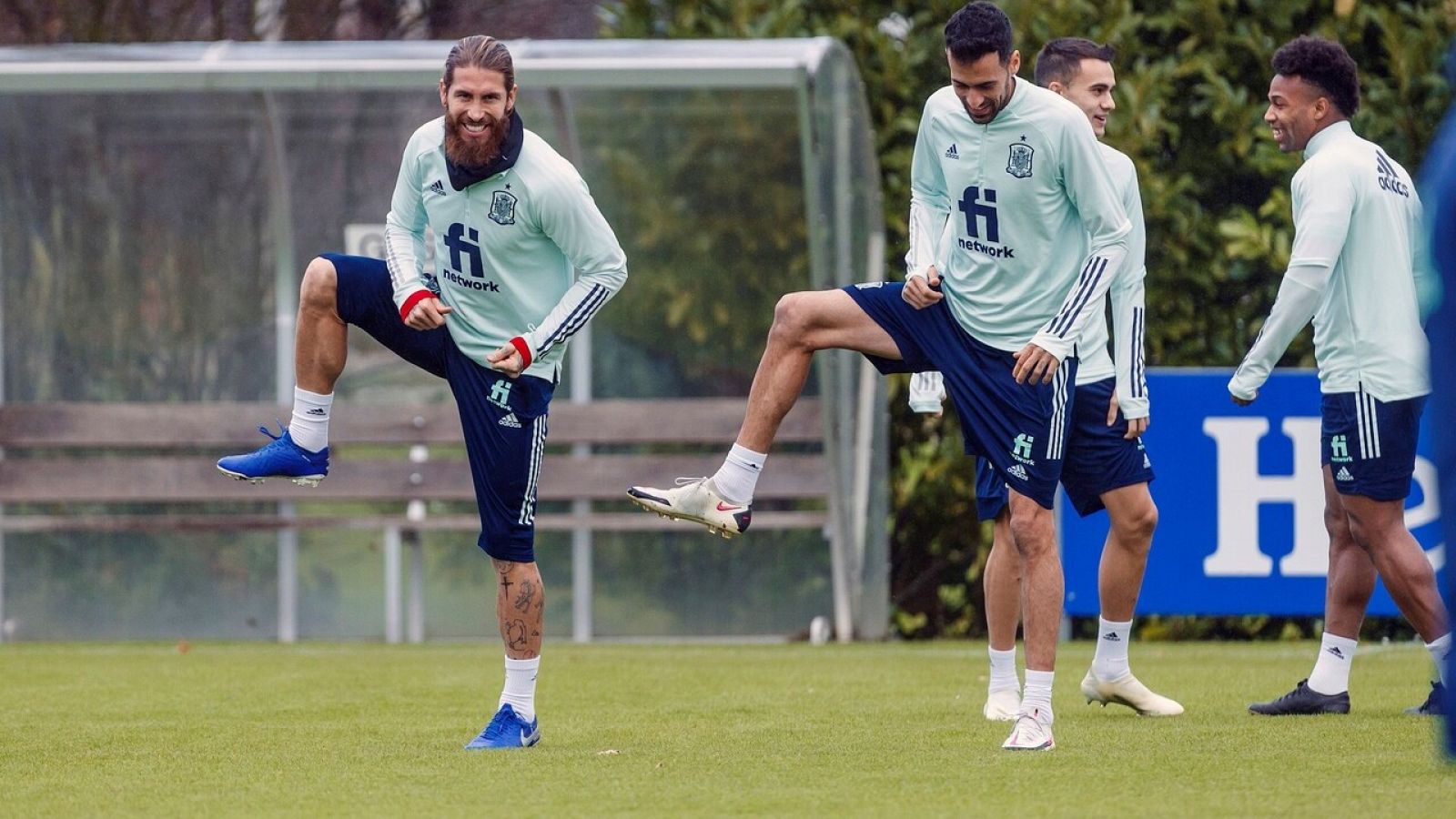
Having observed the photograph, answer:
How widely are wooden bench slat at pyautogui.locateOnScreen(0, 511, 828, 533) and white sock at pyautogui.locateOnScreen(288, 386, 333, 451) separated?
4912 millimetres

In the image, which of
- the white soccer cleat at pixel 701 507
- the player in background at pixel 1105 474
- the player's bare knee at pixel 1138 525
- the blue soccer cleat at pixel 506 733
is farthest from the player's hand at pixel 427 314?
the player's bare knee at pixel 1138 525

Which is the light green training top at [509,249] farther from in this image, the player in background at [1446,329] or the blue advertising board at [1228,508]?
the blue advertising board at [1228,508]

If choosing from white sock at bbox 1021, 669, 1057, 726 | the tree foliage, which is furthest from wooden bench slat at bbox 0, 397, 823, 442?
white sock at bbox 1021, 669, 1057, 726

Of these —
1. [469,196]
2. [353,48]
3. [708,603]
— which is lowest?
[708,603]

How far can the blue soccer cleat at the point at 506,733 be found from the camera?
244 inches

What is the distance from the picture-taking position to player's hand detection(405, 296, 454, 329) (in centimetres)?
613

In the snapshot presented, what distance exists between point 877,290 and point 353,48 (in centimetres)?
556

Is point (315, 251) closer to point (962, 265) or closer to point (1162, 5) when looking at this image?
point (1162, 5)

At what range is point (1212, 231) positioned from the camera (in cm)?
1158

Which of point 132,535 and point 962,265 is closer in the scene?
point 962,265

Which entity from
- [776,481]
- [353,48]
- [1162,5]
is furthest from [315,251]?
[1162,5]

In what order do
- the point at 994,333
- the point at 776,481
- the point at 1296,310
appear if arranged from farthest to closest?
1. the point at 776,481
2. the point at 1296,310
3. the point at 994,333

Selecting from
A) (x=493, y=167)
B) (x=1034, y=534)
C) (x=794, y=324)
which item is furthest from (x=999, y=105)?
(x=493, y=167)

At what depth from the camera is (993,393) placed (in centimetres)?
608
